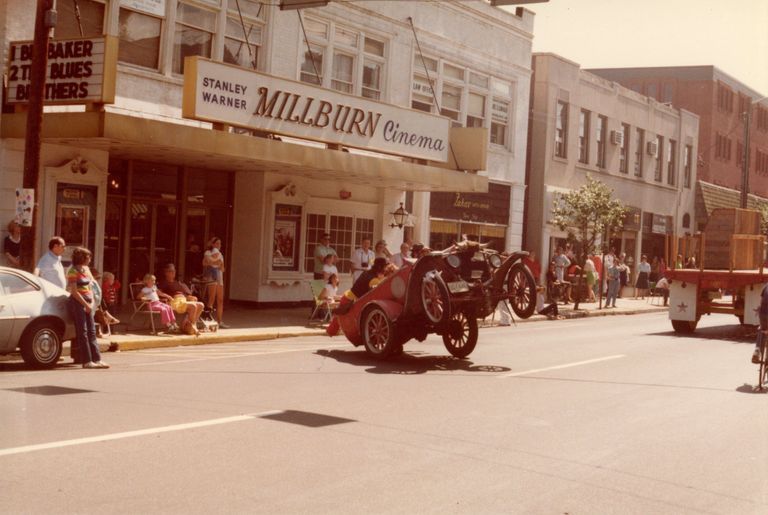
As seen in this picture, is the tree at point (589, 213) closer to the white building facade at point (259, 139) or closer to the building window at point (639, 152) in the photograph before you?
the white building facade at point (259, 139)

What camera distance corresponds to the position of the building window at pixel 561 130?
1513 inches

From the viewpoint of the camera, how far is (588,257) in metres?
33.8

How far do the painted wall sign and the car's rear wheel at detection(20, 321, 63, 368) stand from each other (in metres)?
8.75

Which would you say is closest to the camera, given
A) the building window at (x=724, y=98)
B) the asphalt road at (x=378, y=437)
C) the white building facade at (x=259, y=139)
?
the asphalt road at (x=378, y=437)

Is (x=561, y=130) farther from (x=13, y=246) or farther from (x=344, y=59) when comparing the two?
(x=13, y=246)

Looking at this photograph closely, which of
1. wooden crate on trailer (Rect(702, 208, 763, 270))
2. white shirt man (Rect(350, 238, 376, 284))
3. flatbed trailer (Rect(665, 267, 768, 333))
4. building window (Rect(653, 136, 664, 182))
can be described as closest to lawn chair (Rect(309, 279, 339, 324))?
white shirt man (Rect(350, 238, 376, 284))

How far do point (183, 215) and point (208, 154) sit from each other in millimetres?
3666

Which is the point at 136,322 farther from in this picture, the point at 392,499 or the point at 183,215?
the point at 392,499

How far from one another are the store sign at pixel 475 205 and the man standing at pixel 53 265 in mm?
16753

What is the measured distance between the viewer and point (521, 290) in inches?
560

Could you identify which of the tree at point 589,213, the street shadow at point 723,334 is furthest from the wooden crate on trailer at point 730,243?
the tree at point 589,213

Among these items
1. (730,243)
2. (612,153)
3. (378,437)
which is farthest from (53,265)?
(612,153)

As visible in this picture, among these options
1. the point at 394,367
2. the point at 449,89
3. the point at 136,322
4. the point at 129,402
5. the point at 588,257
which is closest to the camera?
the point at 129,402

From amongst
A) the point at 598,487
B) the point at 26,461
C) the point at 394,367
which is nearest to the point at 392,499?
the point at 598,487
